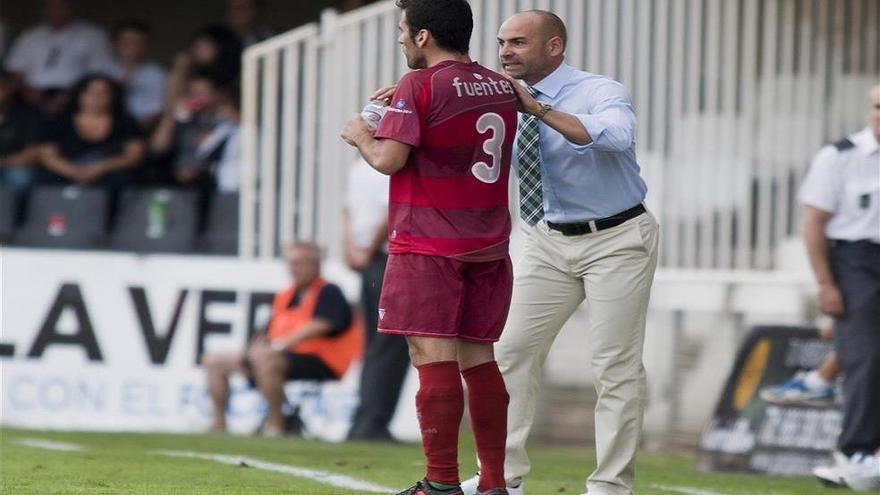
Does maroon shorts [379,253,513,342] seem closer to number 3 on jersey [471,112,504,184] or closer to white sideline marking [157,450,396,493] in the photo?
number 3 on jersey [471,112,504,184]

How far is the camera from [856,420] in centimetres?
848

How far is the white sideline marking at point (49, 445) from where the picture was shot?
902 centimetres

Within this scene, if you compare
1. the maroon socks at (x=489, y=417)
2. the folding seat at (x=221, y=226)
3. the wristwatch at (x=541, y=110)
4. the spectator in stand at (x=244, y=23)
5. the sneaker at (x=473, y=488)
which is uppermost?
the spectator in stand at (x=244, y=23)

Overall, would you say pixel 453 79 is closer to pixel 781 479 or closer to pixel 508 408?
pixel 508 408

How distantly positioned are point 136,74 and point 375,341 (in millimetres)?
4944

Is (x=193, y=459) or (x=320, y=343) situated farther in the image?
(x=320, y=343)

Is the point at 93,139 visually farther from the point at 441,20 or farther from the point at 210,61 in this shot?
the point at 441,20

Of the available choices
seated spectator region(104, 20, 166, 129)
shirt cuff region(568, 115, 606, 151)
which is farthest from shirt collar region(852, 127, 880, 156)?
seated spectator region(104, 20, 166, 129)

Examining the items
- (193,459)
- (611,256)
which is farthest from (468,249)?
(193,459)

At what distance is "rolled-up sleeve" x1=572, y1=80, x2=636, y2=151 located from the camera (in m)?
6.39

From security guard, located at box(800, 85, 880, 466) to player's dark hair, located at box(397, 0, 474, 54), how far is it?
297cm

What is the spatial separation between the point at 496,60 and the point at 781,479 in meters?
4.22

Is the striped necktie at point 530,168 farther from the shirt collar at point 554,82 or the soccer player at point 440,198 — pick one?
the soccer player at point 440,198

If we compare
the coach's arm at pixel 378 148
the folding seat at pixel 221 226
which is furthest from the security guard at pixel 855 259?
the folding seat at pixel 221 226
